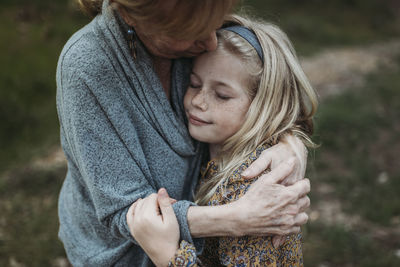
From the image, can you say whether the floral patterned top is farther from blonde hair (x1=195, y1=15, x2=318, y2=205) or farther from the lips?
the lips

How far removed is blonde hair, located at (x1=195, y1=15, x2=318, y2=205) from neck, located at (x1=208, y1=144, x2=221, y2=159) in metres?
0.07

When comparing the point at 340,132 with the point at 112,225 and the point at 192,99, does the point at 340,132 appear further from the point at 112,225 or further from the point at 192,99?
the point at 112,225

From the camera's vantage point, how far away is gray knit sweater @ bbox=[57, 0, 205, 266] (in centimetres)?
180

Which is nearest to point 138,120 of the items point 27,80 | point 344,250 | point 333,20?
point 344,250

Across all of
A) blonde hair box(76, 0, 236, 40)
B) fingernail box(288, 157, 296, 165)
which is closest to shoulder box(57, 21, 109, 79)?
blonde hair box(76, 0, 236, 40)

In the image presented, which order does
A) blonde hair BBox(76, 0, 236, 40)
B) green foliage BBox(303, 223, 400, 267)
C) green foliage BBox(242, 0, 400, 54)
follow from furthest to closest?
1. green foliage BBox(242, 0, 400, 54)
2. green foliage BBox(303, 223, 400, 267)
3. blonde hair BBox(76, 0, 236, 40)

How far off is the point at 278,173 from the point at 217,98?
0.49m

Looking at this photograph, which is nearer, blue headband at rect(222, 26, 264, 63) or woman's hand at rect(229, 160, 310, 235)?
woman's hand at rect(229, 160, 310, 235)

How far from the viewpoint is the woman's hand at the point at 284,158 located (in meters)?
2.03

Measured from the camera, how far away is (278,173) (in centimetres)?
199

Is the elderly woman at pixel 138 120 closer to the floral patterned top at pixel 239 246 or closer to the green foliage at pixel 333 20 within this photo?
the floral patterned top at pixel 239 246

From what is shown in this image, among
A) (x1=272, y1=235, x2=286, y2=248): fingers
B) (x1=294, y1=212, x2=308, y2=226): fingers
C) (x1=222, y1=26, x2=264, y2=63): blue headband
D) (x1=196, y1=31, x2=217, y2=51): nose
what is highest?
(x1=196, y1=31, x2=217, y2=51): nose

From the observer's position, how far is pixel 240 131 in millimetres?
2160

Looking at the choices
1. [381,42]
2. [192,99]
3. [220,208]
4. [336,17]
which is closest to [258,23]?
[192,99]
